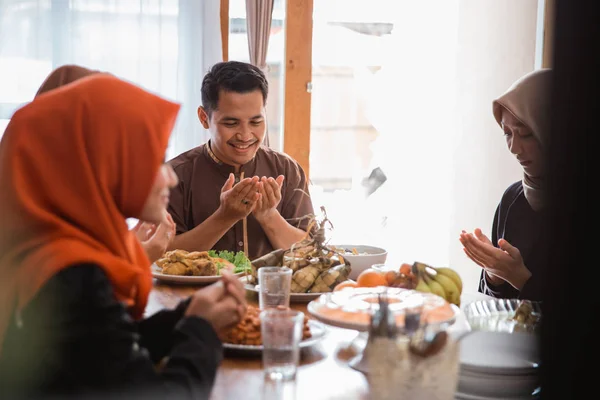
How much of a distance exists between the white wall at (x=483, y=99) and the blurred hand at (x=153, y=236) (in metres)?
2.50

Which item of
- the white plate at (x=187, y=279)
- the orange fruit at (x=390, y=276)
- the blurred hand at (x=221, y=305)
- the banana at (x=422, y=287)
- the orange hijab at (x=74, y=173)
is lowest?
the white plate at (x=187, y=279)

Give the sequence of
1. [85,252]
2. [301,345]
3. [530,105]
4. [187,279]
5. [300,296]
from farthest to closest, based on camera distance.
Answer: [530,105]
[187,279]
[300,296]
[301,345]
[85,252]

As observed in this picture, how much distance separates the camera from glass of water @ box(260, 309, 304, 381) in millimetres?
1122

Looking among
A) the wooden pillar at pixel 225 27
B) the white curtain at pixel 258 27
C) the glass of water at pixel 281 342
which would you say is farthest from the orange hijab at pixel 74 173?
the wooden pillar at pixel 225 27

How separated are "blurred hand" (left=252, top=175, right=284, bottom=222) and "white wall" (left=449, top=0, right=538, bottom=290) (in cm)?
197

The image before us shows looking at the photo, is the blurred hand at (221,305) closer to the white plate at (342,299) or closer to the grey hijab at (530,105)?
the white plate at (342,299)

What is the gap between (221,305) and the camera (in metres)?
1.20

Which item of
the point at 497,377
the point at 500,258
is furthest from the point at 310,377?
the point at 500,258

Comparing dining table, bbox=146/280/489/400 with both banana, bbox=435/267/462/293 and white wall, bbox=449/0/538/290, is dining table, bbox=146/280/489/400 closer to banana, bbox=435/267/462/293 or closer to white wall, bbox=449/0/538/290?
banana, bbox=435/267/462/293

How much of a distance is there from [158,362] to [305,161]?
2.78m

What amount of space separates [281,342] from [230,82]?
1.64m

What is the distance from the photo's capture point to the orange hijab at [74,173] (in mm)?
1069

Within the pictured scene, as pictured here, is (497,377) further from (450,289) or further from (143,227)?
(143,227)

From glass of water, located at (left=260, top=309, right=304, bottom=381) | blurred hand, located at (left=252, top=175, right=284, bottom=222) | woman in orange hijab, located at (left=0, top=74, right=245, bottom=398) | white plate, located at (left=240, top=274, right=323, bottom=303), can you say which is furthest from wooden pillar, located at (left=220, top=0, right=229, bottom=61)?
glass of water, located at (left=260, top=309, right=304, bottom=381)
